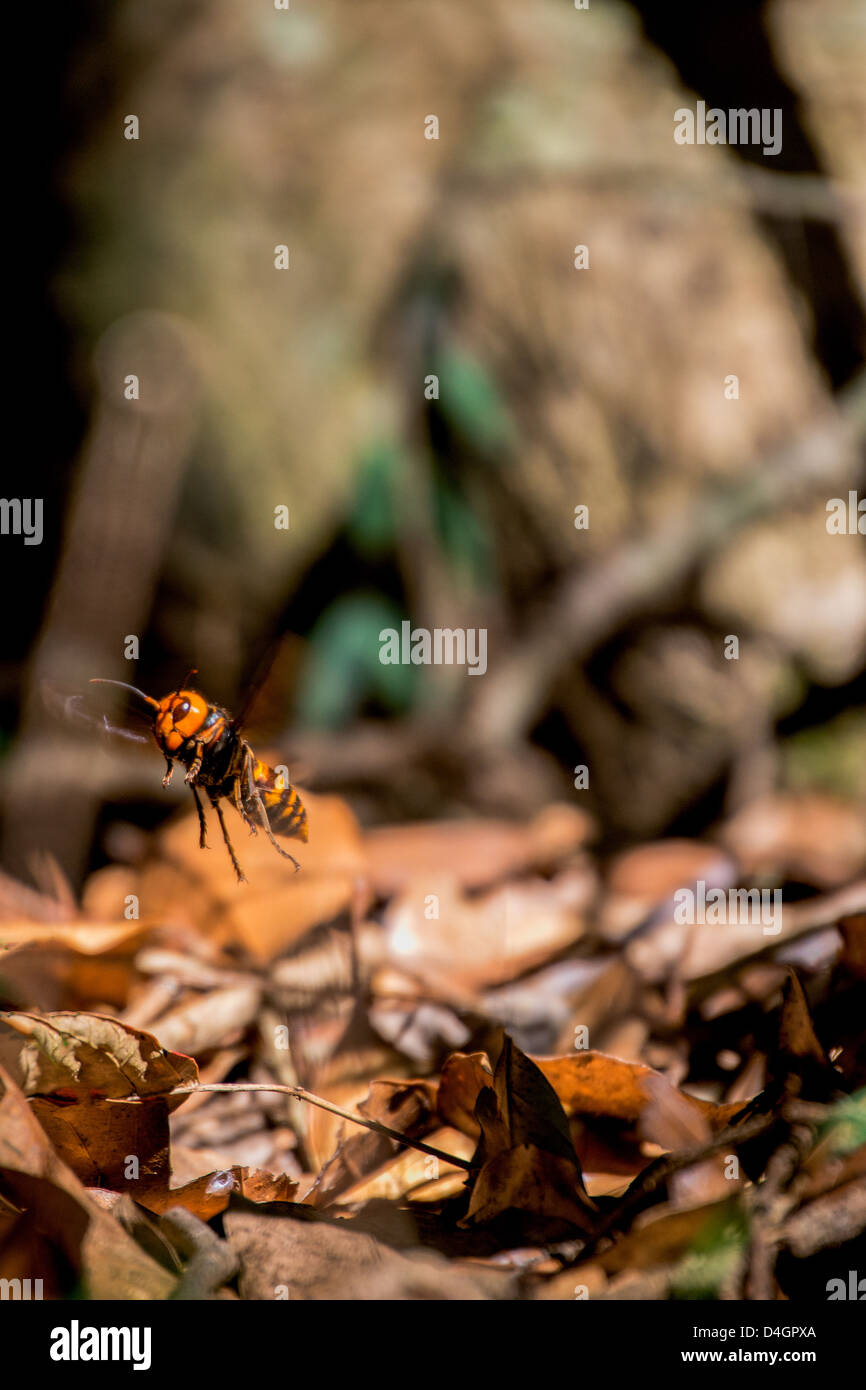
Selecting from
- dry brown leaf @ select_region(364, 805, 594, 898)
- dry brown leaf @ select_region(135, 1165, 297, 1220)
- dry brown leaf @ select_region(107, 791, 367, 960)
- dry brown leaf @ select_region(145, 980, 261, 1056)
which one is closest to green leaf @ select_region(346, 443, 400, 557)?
dry brown leaf @ select_region(364, 805, 594, 898)

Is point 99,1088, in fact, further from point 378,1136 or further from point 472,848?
point 472,848

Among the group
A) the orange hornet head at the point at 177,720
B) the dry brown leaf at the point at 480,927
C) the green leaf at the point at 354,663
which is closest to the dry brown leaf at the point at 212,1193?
the orange hornet head at the point at 177,720

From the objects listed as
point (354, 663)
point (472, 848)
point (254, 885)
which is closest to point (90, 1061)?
point (254, 885)

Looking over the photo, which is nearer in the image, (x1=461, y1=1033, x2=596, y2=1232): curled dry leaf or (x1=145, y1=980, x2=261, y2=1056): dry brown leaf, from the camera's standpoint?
(x1=461, y1=1033, x2=596, y2=1232): curled dry leaf

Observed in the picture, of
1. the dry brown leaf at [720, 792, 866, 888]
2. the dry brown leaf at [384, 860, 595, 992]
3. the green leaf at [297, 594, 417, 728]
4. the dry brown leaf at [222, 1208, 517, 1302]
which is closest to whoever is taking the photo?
the dry brown leaf at [222, 1208, 517, 1302]

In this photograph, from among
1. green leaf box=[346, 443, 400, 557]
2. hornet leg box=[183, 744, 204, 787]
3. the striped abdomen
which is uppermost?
green leaf box=[346, 443, 400, 557]

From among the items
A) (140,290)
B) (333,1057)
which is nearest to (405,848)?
(333,1057)

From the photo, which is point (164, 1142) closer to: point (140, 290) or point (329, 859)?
point (329, 859)

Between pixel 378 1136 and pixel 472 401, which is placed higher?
pixel 472 401

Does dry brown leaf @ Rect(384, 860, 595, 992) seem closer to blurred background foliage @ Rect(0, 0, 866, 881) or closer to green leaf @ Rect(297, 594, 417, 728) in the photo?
blurred background foliage @ Rect(0, 0, 866, 881)
